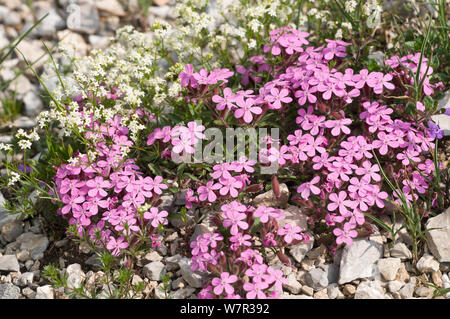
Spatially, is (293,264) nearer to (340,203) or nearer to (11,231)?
(340,203)

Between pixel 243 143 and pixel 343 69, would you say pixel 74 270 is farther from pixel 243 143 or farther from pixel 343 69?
→ pixel 343 69

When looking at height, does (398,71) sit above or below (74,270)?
above

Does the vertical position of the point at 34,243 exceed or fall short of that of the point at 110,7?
it falls short

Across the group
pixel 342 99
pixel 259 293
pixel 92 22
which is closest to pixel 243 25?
pixel 342 99

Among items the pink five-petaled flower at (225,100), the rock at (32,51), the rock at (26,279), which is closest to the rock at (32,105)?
the rock at (32,51)

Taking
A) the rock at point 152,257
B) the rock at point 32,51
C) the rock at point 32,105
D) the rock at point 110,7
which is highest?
the rock at point 110,7

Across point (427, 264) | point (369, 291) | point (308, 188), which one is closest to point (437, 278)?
point (427, 264)

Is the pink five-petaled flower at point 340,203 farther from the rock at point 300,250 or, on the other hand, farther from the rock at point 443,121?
the rock at point 443,121
